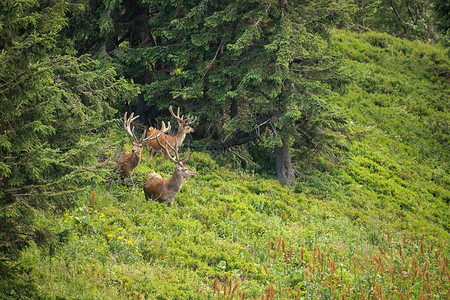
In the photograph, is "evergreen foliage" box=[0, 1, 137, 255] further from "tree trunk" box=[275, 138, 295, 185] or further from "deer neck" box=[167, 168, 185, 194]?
"tree trunk" box=[275, 138, 295, 185]

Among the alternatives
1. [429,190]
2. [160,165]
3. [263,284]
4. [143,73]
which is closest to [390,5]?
[429,190]

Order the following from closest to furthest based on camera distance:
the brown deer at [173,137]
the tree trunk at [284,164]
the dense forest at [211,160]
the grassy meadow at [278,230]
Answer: the dense forest at [211,160], the grassy meadow at [278,230], the brown deer at [173,137], the tree trunk at [284,164]

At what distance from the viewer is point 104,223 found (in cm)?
957

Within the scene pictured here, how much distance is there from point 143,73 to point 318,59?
20.6 feet

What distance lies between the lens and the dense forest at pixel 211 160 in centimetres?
672

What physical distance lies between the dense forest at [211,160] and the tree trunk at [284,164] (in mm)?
48

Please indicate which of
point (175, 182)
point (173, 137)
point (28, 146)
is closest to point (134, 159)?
point (175, 182)

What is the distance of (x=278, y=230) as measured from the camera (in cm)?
1172

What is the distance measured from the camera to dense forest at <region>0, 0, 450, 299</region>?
6.72m

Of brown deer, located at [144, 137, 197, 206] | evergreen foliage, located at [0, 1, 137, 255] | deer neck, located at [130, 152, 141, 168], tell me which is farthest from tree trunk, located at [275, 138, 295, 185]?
evergreen foliage, located at [0, 1, 137, 255]

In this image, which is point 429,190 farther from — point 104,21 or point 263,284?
point 104,21

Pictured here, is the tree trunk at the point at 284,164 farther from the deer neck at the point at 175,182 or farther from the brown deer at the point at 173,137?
the deer neck at the point at 175,182

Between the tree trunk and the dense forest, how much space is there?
48 millimetres

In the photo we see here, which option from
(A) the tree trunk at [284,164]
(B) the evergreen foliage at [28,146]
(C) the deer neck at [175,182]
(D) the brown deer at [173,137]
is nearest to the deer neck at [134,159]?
(C) the deer neck at [175,182]
